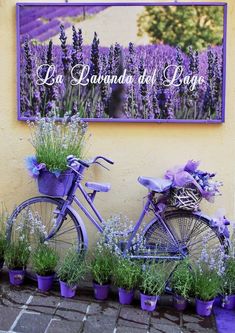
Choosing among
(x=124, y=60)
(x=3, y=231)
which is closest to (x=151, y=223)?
(x=3, y=231)

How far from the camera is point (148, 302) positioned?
440 cm

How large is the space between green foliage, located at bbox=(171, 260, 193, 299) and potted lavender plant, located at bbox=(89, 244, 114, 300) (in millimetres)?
579

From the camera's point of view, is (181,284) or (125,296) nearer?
(181,284)

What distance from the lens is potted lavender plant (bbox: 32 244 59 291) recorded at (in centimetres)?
462

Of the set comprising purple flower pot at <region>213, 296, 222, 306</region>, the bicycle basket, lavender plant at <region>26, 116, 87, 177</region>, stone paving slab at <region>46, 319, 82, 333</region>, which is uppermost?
lavender plant at <region>26, 116, 87, 177</region>

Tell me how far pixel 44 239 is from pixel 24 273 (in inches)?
15.9

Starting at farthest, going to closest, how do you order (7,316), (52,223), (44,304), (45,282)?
1. (52,223)
2. (45,282)
3. (44,304)
4. (7,316)

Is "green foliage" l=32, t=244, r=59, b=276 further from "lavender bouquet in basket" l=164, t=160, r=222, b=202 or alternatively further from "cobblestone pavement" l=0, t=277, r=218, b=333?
"lavender bouquet in basket" l=164, t=160, r=222, b=202

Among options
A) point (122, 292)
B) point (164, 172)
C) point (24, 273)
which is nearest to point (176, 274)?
point (122, 292)

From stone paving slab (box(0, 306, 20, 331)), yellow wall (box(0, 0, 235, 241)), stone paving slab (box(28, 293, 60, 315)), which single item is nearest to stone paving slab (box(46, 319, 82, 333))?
stone paving slab (box(28, 293, 60, 315))

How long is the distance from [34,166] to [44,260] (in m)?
0.87

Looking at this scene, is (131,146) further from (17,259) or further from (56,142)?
(17,259)

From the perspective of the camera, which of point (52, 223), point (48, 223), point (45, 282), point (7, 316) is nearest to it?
point (7, 316)

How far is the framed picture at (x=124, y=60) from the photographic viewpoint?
15.6 ft
